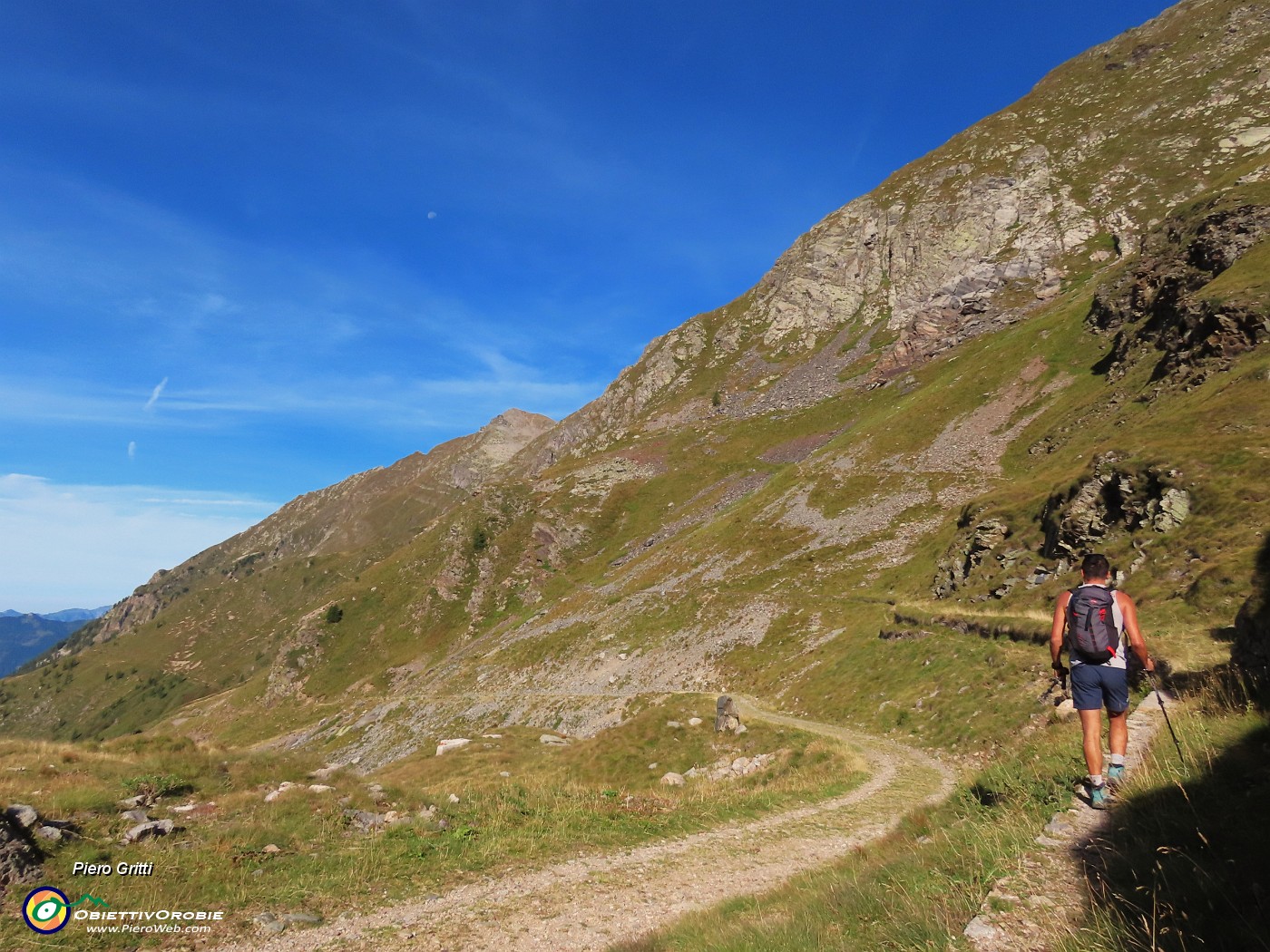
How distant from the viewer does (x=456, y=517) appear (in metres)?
142

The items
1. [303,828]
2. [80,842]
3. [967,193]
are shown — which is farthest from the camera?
[967,193]

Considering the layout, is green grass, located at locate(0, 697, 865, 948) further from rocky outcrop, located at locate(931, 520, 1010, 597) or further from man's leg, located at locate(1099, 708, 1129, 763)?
rocky outcrop, located at locate(931, 520, 1010, 597)

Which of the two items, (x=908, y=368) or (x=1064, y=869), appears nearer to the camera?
(x=1064, y=869)

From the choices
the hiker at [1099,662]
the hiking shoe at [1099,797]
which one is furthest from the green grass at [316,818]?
the hiker at [1099,662]

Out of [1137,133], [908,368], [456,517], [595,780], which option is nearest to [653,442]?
[456,517]

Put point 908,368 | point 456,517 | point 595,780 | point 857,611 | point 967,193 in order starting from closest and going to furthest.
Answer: point 595,780 → point 857,611 → point 908,368 → point 456,517 → point 967,193

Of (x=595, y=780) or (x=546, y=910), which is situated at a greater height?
(x=546, y=910)

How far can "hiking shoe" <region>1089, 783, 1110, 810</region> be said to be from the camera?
864 cm

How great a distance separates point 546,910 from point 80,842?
986 centimetres

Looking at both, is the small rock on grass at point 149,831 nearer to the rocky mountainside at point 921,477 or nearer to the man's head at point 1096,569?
the man's head at point 1096,569

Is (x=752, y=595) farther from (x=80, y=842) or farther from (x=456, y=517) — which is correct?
(x=456, y=517)

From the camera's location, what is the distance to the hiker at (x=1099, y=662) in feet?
30.6

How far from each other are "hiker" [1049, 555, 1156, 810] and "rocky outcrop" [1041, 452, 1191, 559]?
25363 mm

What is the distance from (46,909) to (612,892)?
9.79 m
